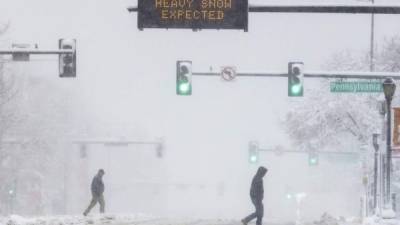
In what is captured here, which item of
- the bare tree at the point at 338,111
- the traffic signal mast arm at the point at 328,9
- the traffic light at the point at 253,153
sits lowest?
the traffic light at the point at 253,153

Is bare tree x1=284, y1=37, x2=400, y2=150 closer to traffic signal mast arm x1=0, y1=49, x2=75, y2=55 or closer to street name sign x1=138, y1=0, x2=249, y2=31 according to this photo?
traffic signal mast arm x1=0, y1=49, x2=75, y2=55

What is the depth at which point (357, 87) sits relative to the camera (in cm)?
3033

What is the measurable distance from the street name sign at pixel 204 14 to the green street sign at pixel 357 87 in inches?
473

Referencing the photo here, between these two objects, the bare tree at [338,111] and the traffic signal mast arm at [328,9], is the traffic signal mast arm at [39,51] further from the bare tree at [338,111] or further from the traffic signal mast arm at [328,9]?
the bare tree at [338,111]

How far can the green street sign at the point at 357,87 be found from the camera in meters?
30.4

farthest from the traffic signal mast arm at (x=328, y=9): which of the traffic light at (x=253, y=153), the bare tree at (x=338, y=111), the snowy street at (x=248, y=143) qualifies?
the traffic light at (x=253, y=153)

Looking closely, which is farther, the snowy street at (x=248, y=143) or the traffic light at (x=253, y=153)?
the traffic light at (x=253, y=153)

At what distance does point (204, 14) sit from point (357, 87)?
12.4 m

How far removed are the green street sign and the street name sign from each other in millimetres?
12008

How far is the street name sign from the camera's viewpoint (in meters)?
18.9

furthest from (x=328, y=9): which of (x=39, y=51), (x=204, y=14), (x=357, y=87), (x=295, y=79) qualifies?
(x=357, y=87)

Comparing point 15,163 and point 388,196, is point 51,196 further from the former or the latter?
point 388,196

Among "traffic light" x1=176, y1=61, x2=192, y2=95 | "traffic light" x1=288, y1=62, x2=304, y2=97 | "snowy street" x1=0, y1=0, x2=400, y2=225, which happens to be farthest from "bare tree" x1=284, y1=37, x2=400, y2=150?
"traffic light" x1=176, y1=61, x2=192, y2=95

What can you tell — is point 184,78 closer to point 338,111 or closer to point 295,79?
point 295,79
